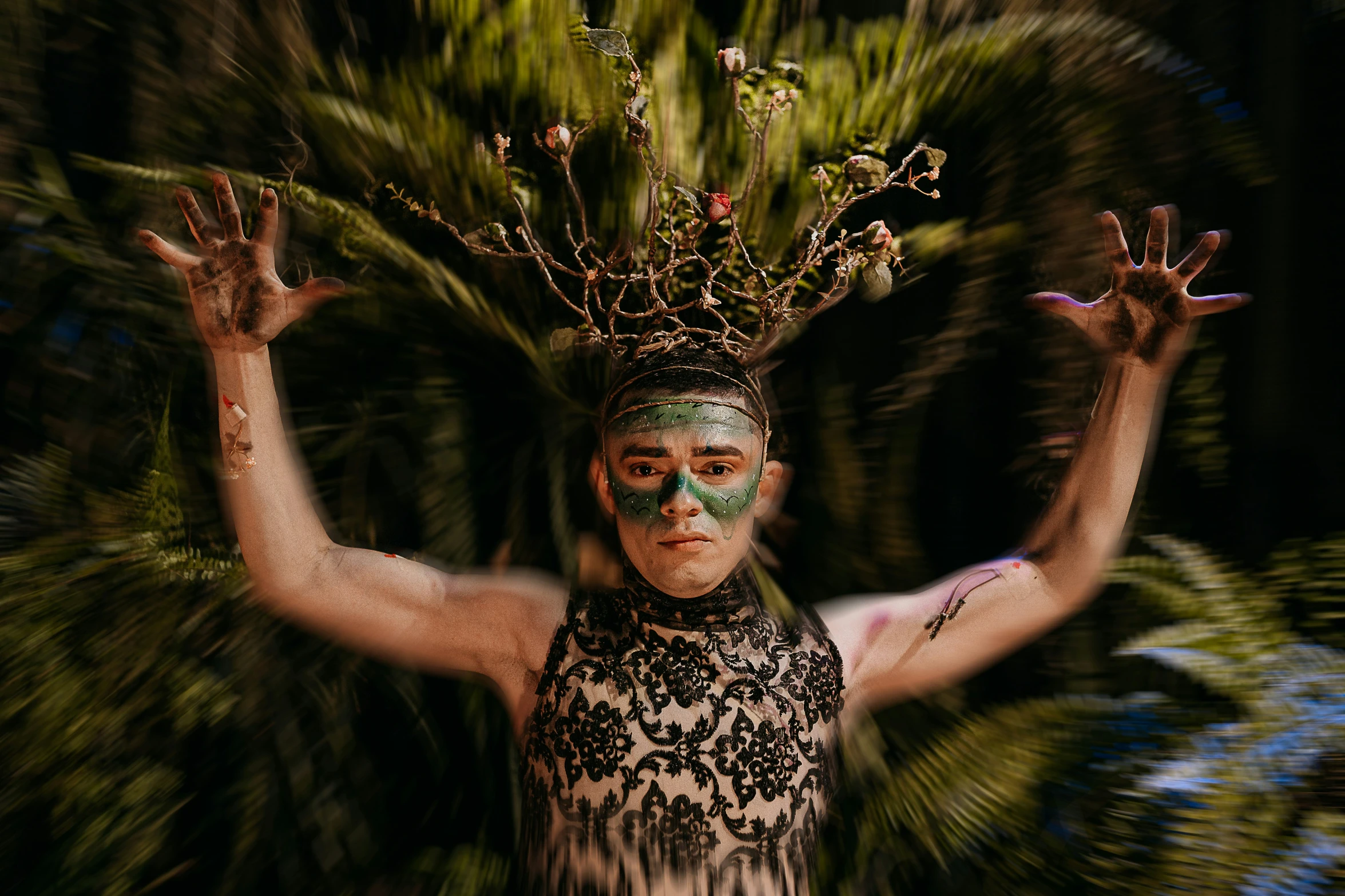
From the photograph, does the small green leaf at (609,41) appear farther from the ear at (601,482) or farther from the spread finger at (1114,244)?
the spread finger at (1114,244)

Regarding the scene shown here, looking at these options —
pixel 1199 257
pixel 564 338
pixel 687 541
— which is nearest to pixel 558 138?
pixel 564 338

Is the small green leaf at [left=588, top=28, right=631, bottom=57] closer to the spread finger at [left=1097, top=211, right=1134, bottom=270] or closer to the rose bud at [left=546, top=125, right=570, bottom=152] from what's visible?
the rose bud at [left=546, top=125, right=570, bottom=152]

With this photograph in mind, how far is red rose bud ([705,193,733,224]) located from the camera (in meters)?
1.39

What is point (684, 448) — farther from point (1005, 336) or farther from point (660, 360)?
point (1005, 336)

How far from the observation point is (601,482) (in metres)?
1.40

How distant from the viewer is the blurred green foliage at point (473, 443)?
1.45 meters

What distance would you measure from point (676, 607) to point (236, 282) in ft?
2.34

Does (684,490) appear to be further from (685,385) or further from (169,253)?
(169,253)

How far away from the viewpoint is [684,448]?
1.28 metres

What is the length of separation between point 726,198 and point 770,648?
659mm

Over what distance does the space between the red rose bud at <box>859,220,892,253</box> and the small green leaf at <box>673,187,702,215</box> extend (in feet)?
0.84

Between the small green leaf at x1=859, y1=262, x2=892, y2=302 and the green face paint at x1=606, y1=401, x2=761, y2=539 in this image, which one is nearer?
the green face paint at x1=606, y1=401, x2=761, y2=539

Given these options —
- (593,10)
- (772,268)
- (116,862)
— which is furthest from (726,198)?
(116,862)

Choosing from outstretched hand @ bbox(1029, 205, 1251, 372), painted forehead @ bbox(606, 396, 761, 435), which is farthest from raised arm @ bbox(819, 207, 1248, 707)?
painted forehead @ bbox(606, 396, 761, 435)
